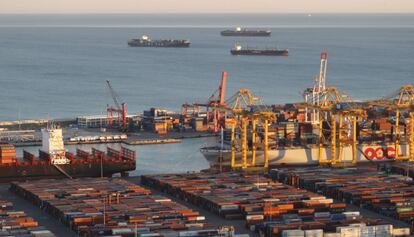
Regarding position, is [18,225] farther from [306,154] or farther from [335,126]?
[306,154]

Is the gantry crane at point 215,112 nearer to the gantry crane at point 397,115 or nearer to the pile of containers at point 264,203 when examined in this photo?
the gantry crane at point 397,115

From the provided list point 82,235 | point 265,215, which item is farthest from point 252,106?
point 82,235

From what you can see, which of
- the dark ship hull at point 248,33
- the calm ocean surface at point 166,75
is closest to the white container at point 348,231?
the calm ocean surface at point 166,75

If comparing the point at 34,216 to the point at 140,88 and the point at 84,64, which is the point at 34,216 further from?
the point at 84,64

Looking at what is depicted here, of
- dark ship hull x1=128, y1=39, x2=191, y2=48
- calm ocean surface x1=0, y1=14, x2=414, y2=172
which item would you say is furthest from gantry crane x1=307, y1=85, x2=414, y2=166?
dark ship hull x1=128, y1=39, x2=191, y2=48

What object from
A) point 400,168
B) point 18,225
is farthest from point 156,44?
point 18,225
